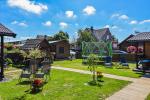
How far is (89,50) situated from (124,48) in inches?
528

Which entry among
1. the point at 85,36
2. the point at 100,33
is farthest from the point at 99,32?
the point at 85,36

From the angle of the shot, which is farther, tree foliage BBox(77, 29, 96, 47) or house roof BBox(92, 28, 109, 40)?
house roof BBox(92, 28, 109, 40)

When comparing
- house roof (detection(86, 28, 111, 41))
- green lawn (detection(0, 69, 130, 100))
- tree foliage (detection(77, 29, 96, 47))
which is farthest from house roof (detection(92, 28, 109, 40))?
green lawn (detection(0, 69, 130, 100))

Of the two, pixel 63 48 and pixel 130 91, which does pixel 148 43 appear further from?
pixel 63 48

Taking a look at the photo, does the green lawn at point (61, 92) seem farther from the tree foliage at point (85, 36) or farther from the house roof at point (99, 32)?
the house roof at point (99, 32)

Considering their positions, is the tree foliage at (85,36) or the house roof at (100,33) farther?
the house roof at (100,33)

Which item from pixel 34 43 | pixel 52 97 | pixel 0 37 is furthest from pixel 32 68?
pixel 34 43

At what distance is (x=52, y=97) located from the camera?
27.3 feet

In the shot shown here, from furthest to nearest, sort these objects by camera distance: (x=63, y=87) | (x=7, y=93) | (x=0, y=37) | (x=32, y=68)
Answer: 1. (x=0, y=37)
2. (x=32, y=68)
3. (x=63, y=87)
4. (x=7, y=93)

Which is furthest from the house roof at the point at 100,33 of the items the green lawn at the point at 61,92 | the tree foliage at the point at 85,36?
the green lawn at the point at 61,92

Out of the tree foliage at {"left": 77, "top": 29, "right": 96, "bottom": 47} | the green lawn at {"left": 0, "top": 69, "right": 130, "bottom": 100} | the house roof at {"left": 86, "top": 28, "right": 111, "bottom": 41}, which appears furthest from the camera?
the house roof at {"left": 86, "top": 28, "right": 111, "bottom": 41}

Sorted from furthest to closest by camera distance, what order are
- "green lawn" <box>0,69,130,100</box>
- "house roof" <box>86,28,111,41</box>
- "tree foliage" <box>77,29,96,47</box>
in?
1. "house roof" <box>86,28,111,41</box>
2. "tree foliage" <box>77,29,96,47</box>
3. "green lawn" <box>0,69,130,100</box>

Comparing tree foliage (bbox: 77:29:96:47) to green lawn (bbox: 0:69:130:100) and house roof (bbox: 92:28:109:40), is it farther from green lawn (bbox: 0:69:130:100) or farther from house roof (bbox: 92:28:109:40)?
green lawn (bbox: 0:69:130:100)

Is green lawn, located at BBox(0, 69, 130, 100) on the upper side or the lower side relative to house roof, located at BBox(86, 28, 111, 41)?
lower
